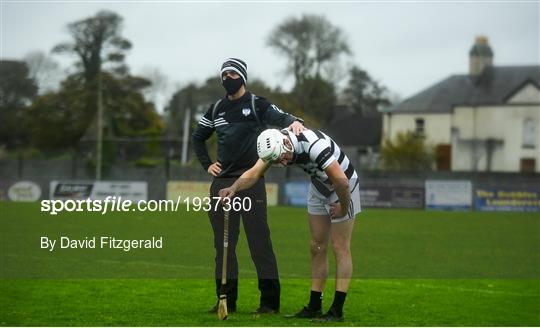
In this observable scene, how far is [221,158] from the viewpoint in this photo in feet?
28.6

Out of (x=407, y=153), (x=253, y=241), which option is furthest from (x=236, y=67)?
(x=407, y=153)

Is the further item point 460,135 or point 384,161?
point 384,161

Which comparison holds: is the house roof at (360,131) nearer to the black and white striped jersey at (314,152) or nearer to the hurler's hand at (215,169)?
the hurler's hand at (215,169)

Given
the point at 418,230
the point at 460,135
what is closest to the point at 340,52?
the point at 418,230

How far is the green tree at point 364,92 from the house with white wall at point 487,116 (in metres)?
1.45

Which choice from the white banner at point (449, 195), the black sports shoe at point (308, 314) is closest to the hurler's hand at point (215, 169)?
the black sports shoe at point (308, 314)

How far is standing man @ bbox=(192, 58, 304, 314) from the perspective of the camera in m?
8.58

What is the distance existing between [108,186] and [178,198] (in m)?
10.9

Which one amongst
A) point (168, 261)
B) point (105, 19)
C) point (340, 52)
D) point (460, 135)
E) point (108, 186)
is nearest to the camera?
point (105, 19)

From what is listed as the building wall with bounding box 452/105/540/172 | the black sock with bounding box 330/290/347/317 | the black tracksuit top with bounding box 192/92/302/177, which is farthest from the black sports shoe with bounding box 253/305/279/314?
the building wall with bounding box 452/105/540/172

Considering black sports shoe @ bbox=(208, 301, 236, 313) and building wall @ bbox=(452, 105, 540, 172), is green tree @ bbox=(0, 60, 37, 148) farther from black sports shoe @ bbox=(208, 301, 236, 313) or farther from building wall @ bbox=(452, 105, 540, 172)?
building wall @ bbox=(452, 105, 540, 172)

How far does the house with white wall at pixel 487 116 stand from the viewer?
1262 inches

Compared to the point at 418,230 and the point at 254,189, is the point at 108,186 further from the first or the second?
the point at 254,189

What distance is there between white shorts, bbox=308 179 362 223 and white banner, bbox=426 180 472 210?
29693 millimetres
